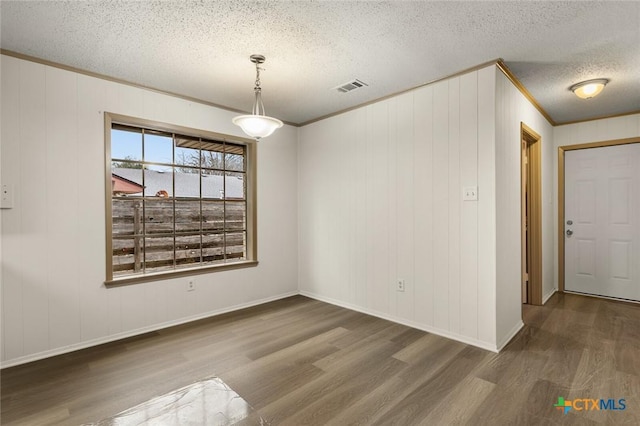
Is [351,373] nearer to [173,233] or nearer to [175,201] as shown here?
[173,233]

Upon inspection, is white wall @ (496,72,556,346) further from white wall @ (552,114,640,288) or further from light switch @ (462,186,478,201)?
white wall @ (552,114,640,288)

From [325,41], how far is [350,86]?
2.99 ft

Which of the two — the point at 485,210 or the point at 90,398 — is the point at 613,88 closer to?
the point at 485,210

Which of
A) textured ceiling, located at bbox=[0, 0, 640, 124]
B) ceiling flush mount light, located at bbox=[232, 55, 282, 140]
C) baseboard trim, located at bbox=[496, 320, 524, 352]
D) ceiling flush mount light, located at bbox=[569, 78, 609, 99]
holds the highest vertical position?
textured ceiling, located at bbox=[0, 0, 640, 124]

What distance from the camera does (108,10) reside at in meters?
2.06

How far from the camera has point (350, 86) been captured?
3.31 metres

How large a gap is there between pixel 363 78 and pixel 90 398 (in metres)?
3.36

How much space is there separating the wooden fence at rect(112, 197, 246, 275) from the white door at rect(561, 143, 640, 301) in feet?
15.6

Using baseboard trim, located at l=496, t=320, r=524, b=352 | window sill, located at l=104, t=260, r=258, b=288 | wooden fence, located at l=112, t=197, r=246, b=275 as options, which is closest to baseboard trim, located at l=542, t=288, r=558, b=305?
baseboard trim, located at l=496, t=320, r=524, b=352

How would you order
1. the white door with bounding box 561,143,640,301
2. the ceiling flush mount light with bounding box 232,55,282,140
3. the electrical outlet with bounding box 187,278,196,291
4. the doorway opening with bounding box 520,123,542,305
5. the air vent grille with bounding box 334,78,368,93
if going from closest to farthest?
the ceiling flush mount light with bounding box 232,55,282,140 < the air vent grille with bounding box 334,78,368,93 < the electrical outlet with bounding box 187,278,196,291 < the doorway opening with bounding box 520,123,542,305 < the white door with bounding box 561,143,640,301

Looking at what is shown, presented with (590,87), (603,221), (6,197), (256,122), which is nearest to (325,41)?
(256,122)

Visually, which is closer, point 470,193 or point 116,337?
point 470,193

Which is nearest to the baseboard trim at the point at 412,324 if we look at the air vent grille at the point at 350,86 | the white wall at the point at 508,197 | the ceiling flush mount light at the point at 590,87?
the white wall at the point at 508,197

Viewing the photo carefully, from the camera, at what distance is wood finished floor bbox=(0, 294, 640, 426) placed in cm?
195
